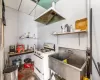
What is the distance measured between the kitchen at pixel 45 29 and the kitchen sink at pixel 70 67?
0.19 metres

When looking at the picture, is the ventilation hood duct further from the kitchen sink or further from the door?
the kitchen sink

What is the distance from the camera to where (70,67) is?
4.68 ft

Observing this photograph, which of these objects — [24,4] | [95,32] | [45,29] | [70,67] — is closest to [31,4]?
[24,4]

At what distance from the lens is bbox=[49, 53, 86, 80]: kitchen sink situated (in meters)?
1.31

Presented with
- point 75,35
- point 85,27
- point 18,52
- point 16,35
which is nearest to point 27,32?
point 16,35

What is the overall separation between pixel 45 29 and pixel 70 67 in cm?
216

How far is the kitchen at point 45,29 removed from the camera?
178cm

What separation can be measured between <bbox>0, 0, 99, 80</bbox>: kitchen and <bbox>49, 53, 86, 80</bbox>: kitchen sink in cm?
19

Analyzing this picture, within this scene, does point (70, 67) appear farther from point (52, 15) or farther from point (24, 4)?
point (24, 4)

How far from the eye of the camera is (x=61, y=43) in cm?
237

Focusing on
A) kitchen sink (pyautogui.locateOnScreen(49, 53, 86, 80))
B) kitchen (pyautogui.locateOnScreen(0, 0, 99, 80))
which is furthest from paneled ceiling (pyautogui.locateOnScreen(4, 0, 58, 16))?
kitchen sink (pyautogui.locateOnScreen(49, 53, 86, 80))

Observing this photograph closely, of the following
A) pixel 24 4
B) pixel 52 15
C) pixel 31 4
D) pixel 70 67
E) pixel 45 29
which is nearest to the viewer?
pixel 70 67

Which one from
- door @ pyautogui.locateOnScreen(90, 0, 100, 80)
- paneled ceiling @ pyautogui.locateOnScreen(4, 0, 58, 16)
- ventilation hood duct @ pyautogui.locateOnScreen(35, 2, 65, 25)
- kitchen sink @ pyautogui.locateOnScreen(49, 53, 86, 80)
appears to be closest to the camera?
kitchen sink @ pyautogui.locateOnScreen(49, 53, 86, 80)

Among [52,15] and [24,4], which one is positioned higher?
[24,4]
